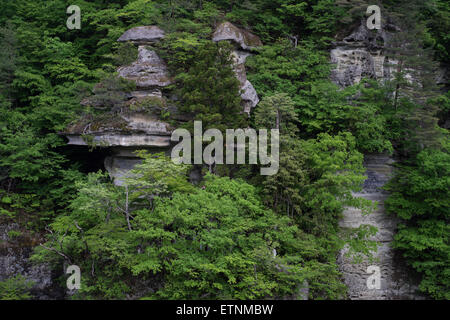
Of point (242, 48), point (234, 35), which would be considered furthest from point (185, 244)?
point (242, 48)

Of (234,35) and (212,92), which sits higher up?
(234,35)

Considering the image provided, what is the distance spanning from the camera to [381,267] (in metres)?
15.3

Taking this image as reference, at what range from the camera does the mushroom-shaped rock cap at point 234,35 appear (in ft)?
56.4

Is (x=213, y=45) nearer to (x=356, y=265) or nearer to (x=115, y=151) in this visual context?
(x=115, y=151)

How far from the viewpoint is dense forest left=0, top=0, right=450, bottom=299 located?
11.6 metres

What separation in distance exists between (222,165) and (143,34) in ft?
25.9

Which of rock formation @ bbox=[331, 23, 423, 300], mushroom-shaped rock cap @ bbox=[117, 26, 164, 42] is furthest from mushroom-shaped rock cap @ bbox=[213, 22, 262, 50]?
rock formation @ bbox=[331, 23, 423, 300]

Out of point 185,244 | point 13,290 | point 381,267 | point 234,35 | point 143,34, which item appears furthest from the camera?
point 234,35

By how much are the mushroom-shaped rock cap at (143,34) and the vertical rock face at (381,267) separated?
12.1 meters

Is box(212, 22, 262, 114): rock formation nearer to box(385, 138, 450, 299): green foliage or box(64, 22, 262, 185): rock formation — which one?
box(64, 22, 262, 185): rock formation

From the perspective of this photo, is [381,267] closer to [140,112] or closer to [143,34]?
[140,112]

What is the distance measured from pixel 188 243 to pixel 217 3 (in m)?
15.0

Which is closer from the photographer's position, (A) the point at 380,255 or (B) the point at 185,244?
(B) the point at 185,244

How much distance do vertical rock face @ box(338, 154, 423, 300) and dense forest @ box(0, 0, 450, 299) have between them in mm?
470
